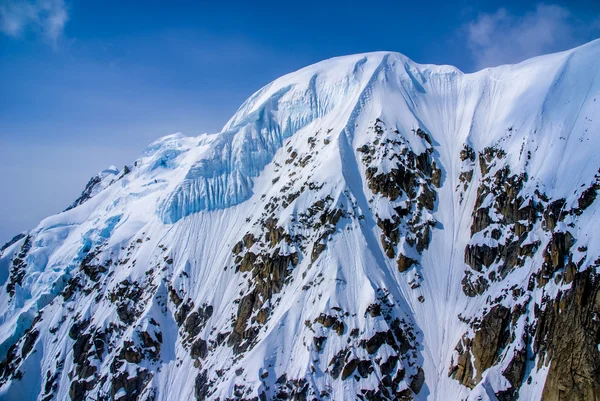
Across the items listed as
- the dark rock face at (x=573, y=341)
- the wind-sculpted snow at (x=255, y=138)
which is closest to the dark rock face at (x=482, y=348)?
the dark rock face at (x=573, y=341)

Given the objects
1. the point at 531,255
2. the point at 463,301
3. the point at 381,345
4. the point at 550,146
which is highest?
the point at 550,146

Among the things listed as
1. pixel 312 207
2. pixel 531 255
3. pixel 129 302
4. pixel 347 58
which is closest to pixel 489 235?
pixel 531 255

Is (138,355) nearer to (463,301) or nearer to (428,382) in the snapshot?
(428,382)

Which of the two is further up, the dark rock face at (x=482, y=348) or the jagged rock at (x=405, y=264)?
the jagged rock at (x=405, y=264)

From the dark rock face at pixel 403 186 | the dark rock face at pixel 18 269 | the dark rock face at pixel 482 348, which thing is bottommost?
the dark rock face at pixel 482 348

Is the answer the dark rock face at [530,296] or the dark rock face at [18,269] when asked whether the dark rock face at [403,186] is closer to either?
the dark rock face at [530,296]

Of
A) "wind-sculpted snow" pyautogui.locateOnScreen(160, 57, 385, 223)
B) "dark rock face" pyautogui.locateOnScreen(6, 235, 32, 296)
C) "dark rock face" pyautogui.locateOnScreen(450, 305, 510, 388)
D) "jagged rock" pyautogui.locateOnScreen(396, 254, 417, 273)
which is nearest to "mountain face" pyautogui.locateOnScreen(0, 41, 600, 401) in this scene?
"dark rock face" pyautogui.locateOnScreen(450, 305, 510, 388)

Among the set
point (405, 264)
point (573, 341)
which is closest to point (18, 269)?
point (405, 264)

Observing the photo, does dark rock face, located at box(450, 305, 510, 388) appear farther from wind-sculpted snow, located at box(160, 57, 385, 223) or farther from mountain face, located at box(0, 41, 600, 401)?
wind-sculpted snow, located at box(160, 57, 385, 223)
